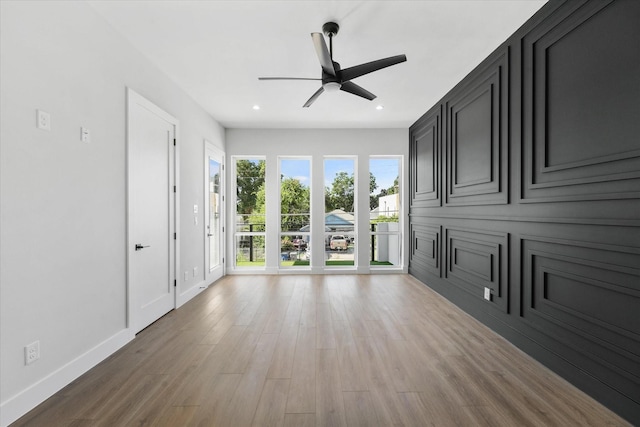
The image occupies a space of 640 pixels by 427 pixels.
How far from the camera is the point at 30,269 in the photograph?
1.87m

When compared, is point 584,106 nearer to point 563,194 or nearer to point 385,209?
point 563,194

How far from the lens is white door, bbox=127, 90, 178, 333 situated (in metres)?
2.89

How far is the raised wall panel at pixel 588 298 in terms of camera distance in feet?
5.78

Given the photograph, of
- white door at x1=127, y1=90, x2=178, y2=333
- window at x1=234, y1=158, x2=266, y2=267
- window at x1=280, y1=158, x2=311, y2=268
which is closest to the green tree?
window at x1=280, y1=158, x2=311, y2=268

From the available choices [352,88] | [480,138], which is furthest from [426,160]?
[352,88]

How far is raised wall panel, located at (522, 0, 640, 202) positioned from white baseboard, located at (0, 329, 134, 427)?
12.2 feet

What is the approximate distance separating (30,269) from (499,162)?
3825 millimetres

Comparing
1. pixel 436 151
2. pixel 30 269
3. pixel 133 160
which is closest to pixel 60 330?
pixel 30 269

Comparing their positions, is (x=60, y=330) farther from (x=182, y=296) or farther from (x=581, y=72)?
(x=581, y=72)

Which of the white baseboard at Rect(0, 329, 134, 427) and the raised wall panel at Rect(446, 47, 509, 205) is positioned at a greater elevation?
the raised wall panel at Rect(446, 47, 509, 205)

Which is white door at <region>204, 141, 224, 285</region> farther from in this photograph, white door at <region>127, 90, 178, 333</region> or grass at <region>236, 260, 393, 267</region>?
white door at <region>127, 90, 178, 333</region>

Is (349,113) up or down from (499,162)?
Result: up

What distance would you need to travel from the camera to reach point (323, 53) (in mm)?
2311

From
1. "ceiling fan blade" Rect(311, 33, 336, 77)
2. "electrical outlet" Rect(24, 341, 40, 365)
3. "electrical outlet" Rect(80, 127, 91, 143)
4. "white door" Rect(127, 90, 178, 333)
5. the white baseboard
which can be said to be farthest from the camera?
"white door" Rect(127, 90, 178, 333)
